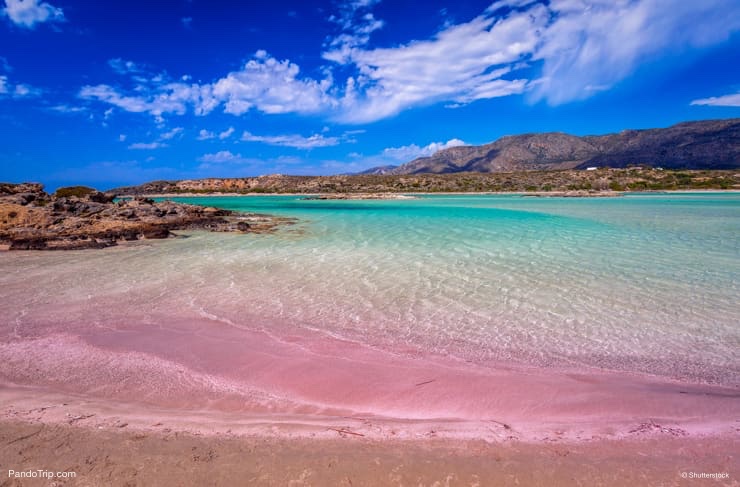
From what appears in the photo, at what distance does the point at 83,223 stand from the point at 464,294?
19830 mm

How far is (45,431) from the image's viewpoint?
3.20 m

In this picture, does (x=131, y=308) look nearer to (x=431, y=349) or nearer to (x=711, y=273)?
(x=431, y=349)

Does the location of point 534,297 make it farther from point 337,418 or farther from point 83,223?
point 83,223

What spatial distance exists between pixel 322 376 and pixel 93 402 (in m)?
2.29

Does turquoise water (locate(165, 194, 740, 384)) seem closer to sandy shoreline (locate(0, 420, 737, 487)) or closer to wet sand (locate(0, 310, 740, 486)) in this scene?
wet sand (locate(0, 310, 740, 486))

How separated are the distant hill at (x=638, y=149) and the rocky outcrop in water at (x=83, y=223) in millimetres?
145657

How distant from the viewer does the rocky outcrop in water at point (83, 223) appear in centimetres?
1523

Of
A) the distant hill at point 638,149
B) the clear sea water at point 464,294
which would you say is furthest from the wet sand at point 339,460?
the distant hill at point 638,149

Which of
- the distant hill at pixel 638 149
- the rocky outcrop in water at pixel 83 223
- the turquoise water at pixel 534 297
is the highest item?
the distant hill at pixel 638 149

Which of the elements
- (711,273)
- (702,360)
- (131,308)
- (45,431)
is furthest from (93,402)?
(711,273)

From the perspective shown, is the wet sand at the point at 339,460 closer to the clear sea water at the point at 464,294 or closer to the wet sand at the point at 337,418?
the wet sand at the point at 337,418

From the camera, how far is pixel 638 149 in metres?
146

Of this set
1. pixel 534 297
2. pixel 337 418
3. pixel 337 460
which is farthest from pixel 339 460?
pixel 534 297

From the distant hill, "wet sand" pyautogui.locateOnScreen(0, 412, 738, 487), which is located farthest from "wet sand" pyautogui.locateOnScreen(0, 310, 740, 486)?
the distant hill
